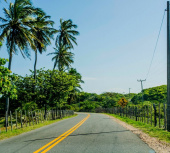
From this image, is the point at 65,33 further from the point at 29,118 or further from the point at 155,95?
the point at 155,95

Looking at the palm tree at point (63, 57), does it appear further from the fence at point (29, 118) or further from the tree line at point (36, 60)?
the fence at point (29, 118)

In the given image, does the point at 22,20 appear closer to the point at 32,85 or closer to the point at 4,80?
the point at 32,85

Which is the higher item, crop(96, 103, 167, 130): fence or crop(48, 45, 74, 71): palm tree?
crop(48, 45, 74, 71): palm tree

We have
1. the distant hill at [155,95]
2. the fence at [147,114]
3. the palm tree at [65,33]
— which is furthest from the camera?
the distant hill at [155,95]

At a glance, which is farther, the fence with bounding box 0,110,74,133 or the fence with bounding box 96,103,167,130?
the fence with bounding box 0,110,74,133

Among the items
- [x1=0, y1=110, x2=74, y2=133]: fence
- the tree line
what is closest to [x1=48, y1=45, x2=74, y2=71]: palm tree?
the tree line

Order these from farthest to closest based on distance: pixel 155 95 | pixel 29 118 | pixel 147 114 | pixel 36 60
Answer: pixel 155 95
pixel 36 60
pixel 147 114
pixel 29 118

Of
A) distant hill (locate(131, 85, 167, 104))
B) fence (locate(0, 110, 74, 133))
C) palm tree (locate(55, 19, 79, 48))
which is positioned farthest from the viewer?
distant hill (locate(131, 85, 167, 104))

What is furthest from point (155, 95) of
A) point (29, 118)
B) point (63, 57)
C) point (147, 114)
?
point (29, 118)

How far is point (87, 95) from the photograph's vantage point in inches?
4862

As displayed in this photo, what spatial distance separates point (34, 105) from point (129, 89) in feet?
173

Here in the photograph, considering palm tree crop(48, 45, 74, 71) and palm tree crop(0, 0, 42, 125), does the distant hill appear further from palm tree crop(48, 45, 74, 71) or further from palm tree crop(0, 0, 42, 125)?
palm tree crop(0, 0, 42, 125)

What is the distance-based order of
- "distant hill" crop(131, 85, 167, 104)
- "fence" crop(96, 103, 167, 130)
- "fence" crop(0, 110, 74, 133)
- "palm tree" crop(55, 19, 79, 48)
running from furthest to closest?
"distant hill" crop(131, 85, 167, 104)
"palm tree" crop(55, 19, 79, 48)
"fence" crop(0, 110, 74, 133)
"fence" crop(96, 103, 167, 130)

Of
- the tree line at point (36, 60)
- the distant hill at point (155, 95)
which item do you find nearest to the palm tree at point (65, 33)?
the tree line at point (36, 60)
